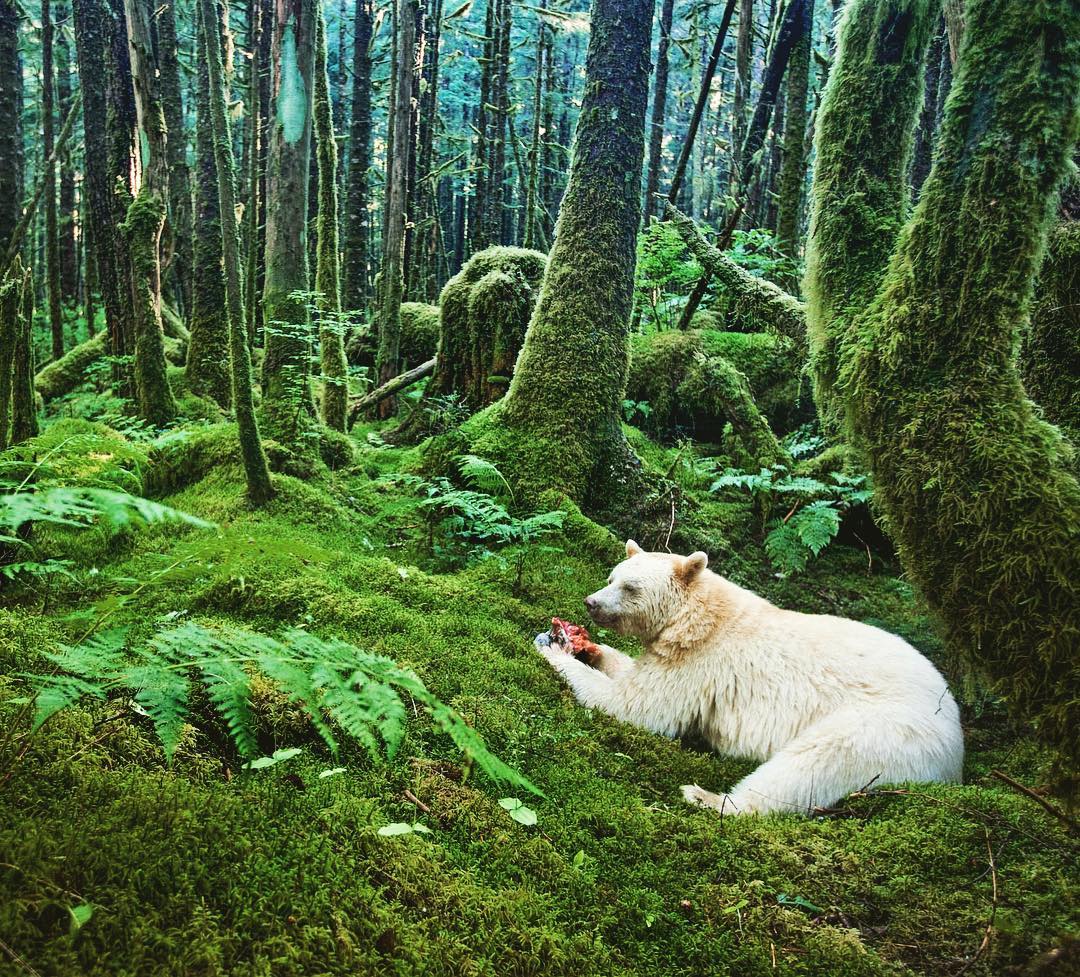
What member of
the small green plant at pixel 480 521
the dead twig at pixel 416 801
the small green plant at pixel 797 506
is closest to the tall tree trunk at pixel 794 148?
the small green plant at pixel 797 506

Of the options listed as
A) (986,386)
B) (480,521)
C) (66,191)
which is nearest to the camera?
(986,386)

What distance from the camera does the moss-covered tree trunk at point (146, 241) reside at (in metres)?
7.13

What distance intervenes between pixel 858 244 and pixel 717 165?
49.6 metres

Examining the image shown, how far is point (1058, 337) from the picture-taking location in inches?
162

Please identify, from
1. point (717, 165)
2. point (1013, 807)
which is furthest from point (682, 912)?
point (717, 165)

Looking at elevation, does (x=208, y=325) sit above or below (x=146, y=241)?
below

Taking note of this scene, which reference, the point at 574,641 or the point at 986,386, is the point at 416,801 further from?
the point at 986,386

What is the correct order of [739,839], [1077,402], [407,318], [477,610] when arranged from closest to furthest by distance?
[739,839] → [1077,402] → [477,610] → [407,318]

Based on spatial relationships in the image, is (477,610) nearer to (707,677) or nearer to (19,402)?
(707,677)

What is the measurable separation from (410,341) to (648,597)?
11.5 m

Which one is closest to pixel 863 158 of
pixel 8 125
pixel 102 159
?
pixel 8 125

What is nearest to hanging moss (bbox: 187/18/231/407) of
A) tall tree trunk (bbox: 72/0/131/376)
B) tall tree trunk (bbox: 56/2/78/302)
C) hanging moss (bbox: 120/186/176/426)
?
tall tree trunk (bbox: 72/0/131/376)

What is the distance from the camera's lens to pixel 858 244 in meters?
3.64

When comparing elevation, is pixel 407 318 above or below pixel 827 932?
above
